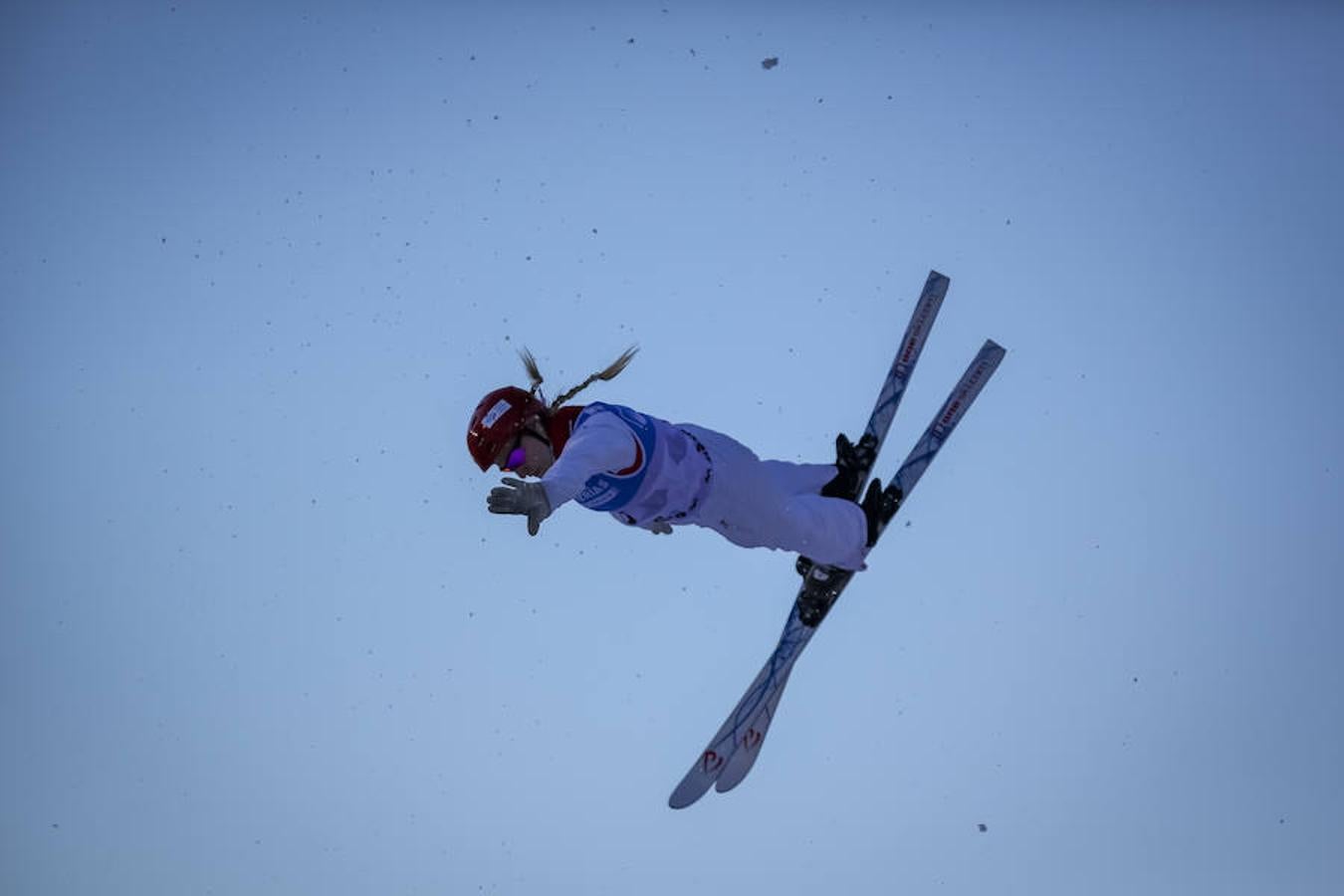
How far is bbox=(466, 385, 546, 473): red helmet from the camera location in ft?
20.8

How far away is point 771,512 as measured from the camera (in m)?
6.72

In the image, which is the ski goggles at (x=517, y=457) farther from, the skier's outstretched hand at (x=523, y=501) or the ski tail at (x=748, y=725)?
the ski tail at (x=748, y=725)

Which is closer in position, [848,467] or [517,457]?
[517,457]

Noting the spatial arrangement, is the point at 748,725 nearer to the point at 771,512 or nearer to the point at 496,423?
the point at 771,512

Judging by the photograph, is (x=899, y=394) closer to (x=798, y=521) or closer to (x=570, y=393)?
(x=798, y=521)

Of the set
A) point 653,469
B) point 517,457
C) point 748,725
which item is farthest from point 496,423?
point 748,725

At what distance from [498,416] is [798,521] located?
5.82ft

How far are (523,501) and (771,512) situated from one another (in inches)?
91.3

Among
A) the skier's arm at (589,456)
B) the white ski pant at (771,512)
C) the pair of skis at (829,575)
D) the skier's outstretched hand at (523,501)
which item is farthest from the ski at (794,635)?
the skier's outstretched hand at (523,501)

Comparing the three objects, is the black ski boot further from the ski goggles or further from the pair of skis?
the ski goggles

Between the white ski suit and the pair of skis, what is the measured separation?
2.42 feet

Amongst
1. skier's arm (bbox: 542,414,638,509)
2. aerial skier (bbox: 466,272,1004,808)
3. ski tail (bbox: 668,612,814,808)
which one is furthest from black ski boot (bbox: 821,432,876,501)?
skier's arm (bbox: 542,414,638,509)

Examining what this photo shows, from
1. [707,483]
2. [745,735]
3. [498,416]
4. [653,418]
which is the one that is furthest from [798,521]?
[745,735]

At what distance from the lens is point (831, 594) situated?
8.21 m
